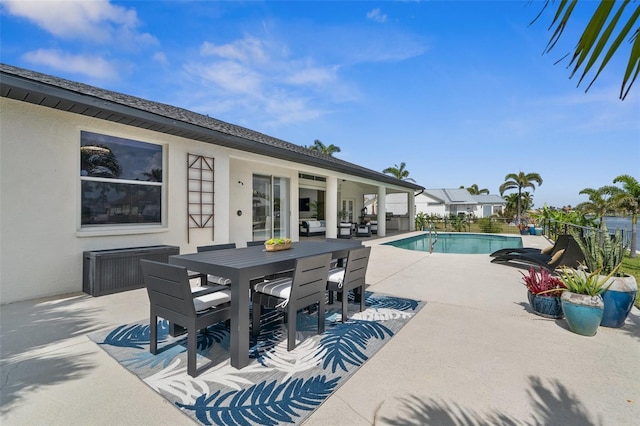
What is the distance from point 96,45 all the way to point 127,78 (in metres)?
2.45

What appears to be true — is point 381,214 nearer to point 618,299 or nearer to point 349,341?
point 618,299

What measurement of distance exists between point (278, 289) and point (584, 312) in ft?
11.8

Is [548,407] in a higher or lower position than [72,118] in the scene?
lower

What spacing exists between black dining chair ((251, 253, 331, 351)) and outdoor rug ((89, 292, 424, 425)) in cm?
24

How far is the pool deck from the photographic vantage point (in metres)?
2.08

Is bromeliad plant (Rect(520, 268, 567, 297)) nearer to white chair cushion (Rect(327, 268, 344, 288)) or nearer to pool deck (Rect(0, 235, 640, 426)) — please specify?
pool deck (Rect(0, 235, 640, 426))

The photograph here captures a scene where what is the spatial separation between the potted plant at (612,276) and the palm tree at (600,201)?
13095mm

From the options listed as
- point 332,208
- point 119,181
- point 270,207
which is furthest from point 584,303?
point 332,208

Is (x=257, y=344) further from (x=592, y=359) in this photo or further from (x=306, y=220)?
(x=306, y=220)

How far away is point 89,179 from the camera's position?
17.4 ft

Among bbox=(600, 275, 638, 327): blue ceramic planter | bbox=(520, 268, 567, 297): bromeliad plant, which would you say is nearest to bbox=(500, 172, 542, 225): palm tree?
bbox=(520, 268, 567, 297): bromeliad plant

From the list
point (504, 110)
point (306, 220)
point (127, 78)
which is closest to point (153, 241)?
point (127, 78)

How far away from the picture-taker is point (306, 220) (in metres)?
15.2

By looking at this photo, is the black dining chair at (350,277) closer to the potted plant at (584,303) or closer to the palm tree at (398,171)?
the potted plant at (584,303)
